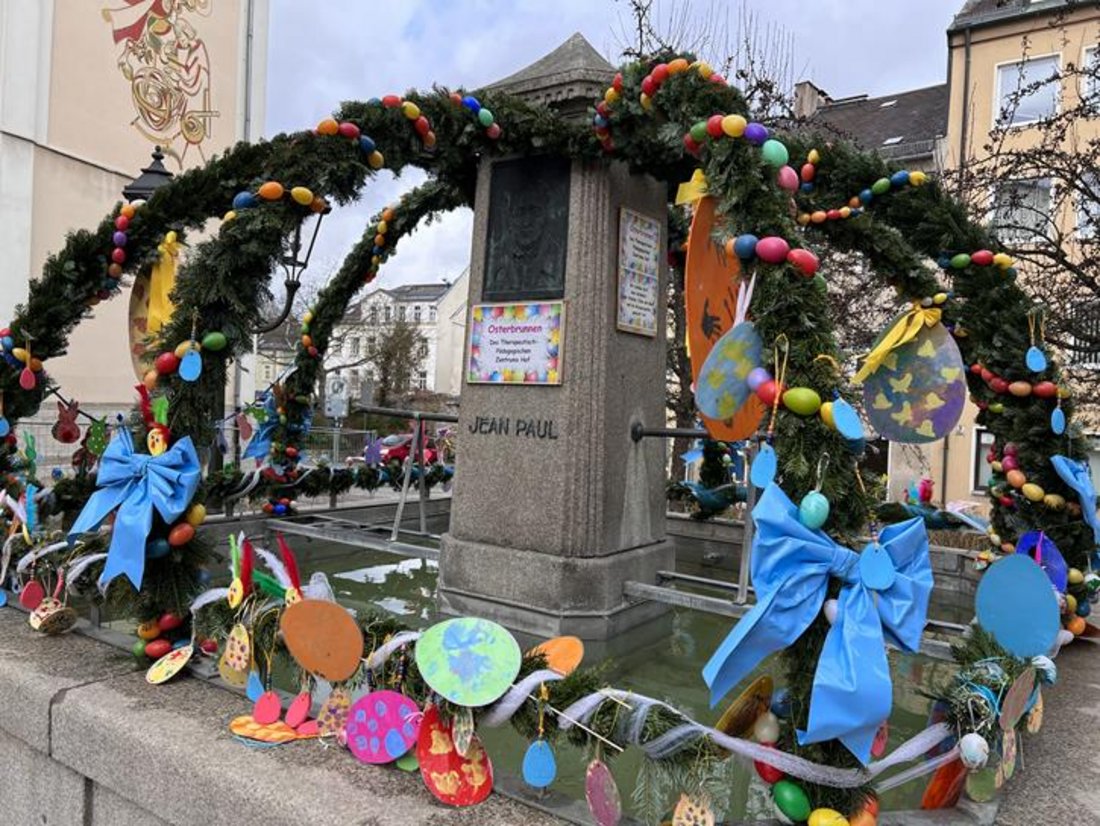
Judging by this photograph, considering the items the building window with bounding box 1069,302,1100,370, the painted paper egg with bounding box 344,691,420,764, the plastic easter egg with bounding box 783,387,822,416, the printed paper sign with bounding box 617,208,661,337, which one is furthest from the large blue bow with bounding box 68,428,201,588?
the building window with bounding box 1069,302,1100,370

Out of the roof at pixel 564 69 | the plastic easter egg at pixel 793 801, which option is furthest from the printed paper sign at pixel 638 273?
the plastic easter egg at pixel 793 801

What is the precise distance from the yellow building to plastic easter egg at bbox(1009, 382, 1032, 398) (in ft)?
45.4

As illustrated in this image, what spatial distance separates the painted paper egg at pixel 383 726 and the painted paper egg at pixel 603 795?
0.54 metres

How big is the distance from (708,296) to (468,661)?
1303 mm

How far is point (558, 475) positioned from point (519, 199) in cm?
152

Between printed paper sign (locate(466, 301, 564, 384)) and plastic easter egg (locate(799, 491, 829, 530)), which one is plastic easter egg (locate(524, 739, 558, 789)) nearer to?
plastic easter egg (locate(799, 491, 829, 530))

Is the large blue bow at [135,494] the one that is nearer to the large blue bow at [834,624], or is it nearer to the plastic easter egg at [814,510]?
the large blue bow at [834,624]

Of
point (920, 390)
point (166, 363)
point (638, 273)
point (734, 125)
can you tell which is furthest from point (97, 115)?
point (920, 390)

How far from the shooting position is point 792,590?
179 cm

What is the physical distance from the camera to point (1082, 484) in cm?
351

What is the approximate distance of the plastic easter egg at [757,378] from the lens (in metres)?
2.00

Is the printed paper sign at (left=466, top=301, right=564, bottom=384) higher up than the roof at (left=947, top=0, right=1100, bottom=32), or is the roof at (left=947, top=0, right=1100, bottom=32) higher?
the roof at (left=947, top=0, right=1100, bottom=32)

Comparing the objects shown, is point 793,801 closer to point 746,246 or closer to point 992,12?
point 746,246

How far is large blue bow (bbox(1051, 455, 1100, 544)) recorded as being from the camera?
348 centimetres
